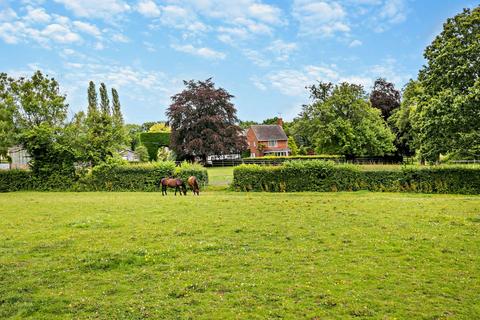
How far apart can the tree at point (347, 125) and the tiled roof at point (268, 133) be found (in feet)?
106

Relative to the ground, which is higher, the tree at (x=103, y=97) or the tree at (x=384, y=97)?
the tree at (x=103, y=97)

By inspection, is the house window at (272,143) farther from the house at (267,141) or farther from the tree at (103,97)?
the tree at (103,97)

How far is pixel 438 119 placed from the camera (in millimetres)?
19859

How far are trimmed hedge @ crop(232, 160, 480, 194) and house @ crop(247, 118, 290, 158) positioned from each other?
176 ft

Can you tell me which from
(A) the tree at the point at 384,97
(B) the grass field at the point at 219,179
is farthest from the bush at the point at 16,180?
(A) the tree at the point at 384,97

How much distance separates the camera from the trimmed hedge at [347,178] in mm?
23719

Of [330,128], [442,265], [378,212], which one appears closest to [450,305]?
[442,265]

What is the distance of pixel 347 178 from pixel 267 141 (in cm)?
5609

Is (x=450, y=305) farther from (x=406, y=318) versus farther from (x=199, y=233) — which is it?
(x=199, y=233)

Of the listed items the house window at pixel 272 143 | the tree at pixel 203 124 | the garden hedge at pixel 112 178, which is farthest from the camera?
the house window at pixel 272 143

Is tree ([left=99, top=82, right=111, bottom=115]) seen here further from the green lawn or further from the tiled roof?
the green lawn

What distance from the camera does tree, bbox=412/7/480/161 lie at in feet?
60.7

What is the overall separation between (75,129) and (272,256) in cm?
2665

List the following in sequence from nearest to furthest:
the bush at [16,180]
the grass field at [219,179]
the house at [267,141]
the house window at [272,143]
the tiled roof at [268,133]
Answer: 1. the bush at [16,180]
2. the grass field at [219,179]
3. the house at [267,141]
4. the tiled roof at [268,133]
5. the house window at [272,143]
